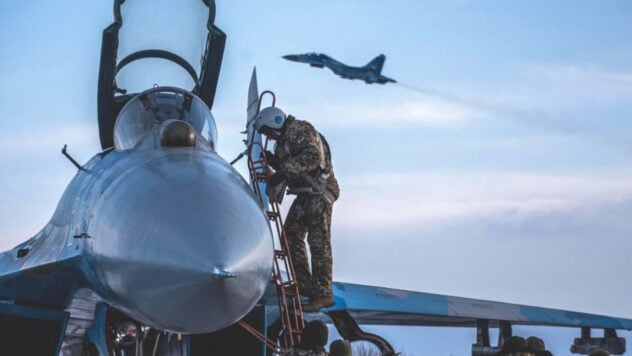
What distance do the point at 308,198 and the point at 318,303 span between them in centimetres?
91

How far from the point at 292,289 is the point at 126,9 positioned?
10.5 feet

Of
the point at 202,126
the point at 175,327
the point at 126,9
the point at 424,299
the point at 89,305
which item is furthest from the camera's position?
the point at 424,299

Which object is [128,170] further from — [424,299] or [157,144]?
[424,299]

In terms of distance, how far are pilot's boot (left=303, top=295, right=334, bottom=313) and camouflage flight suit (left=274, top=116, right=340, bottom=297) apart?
44mm

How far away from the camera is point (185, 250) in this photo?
579cm

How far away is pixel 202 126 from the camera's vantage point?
8.45 m

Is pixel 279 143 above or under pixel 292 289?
above

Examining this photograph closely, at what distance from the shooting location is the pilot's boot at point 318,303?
8.72 metres

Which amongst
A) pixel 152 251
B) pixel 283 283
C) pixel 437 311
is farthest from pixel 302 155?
pixel 437 311

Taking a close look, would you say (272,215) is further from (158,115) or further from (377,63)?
(377,63)

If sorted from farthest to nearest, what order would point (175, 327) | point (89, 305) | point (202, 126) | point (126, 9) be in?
point (126, 9) → point (202, 126) → point (89, 305) → point (175, 327)


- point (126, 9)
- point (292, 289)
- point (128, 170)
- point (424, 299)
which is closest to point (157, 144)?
point (128, 170)

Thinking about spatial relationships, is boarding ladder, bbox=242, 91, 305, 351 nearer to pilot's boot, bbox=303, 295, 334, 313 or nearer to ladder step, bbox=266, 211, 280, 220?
ladder step, bbox=266, 211, 280, 220

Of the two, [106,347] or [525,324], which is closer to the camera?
[106,347]
